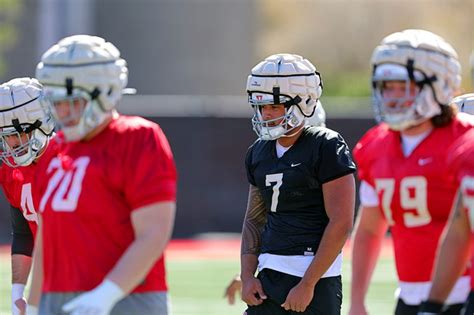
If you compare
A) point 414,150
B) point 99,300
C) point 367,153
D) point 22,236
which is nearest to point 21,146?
point 22,236

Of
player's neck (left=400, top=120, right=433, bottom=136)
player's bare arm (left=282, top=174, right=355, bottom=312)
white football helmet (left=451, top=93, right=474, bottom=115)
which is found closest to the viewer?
player's neck (left=400, top=120, right=433, bottom=136)

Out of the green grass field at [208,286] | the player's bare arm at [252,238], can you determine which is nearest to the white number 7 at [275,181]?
the player's bare arm at [252,238]

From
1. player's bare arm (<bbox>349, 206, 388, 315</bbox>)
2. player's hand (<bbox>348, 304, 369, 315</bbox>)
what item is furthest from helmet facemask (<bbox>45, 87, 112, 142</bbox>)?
player's hand (<bbox>348, 304, 369, 315</bbox>)

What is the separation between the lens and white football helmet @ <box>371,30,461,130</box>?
434 centimetres

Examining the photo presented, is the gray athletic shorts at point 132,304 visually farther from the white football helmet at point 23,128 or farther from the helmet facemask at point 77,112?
the white football helmet at point 23,128

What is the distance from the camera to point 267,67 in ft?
18.4

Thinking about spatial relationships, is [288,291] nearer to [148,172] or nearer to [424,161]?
[424,161]

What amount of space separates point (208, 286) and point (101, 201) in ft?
22.4

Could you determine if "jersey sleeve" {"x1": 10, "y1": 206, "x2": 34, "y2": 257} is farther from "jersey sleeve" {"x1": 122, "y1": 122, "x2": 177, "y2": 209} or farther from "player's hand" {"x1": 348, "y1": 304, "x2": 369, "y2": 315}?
"player's hand" {"x1": 348, "y1": 304, "x2": 369, "y2": 315}

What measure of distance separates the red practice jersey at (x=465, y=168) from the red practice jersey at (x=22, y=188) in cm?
219

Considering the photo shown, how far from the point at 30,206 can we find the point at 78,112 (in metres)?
1.39

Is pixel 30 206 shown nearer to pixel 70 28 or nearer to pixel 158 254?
pixel 158 254

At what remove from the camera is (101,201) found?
4320 millimetres

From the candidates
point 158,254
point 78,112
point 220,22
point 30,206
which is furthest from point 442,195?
point 220,22
